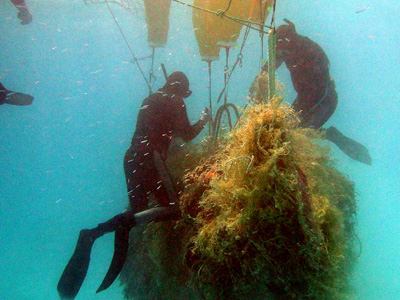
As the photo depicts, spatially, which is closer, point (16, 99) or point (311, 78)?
point (311, 78)

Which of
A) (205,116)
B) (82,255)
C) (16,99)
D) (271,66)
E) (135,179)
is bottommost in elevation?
(82,255)

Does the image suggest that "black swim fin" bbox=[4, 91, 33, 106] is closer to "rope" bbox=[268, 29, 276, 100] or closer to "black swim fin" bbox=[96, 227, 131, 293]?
"black swim fin" bbox=[96, 227, 131, 293]

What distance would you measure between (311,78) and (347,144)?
2.80m

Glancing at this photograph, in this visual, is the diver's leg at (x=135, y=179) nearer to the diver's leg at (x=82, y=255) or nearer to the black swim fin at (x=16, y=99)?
the diver's leg at (x=82, y=255)

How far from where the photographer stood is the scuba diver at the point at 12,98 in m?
6.01

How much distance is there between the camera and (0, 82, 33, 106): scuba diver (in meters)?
6.01

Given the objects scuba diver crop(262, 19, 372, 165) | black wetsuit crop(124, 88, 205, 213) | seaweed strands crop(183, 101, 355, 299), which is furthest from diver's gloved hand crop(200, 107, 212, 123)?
seaweed strands crop(183, 101, 355, 299)

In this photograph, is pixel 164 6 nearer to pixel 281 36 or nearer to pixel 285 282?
pixel 281 36

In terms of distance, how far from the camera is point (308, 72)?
595 centimetres

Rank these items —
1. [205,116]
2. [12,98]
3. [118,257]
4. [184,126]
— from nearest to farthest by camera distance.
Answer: [118,257] < [184,126] < [205,116] < [12,98]

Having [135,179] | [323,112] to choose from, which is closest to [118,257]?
[135,179]

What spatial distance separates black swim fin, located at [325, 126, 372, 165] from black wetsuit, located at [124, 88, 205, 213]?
16.0ft

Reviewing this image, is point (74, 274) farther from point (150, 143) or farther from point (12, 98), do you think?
point (12, 98)

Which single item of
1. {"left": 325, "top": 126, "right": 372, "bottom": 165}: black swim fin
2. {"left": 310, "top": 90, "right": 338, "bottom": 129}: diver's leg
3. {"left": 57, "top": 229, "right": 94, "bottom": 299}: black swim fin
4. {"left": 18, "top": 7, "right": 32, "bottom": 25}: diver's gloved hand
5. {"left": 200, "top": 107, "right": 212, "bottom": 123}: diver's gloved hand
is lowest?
{"left": 57, "top": 229, "right": 94, "bottom": 299}: black swim fin
